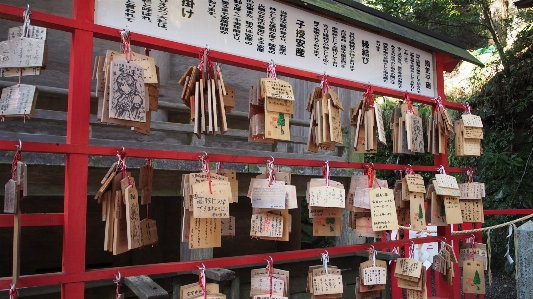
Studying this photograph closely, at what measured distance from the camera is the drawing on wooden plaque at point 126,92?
2252 millimetres

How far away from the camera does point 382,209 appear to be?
3.24 m

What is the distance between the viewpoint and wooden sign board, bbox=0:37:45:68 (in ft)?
6.72

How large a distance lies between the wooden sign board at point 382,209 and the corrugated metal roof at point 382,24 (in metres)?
1.43

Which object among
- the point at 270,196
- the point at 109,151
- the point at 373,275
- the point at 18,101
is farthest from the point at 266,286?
the point at 18,101

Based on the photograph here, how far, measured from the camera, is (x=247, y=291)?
409 cm

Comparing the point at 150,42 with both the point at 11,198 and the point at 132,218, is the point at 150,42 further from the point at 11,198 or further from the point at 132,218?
the point at 11,198

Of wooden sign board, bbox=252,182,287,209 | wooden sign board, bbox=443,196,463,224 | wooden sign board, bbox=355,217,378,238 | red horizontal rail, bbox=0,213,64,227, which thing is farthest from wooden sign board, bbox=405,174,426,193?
red horizontal rail, bbox=0,213,64,227

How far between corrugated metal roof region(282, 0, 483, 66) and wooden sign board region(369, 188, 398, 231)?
1.43 m

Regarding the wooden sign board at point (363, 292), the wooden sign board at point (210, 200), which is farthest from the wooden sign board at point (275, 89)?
the wooden sign board at point (363, 292)

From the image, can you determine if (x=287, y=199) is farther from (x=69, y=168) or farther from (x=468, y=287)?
(x=468, y=287)

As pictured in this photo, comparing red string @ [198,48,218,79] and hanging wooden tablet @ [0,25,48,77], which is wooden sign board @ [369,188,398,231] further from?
hanging wooden tablet @ [0,25,48,77]

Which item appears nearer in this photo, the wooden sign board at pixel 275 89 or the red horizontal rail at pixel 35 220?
the red horizontal rail at pixel 35 220

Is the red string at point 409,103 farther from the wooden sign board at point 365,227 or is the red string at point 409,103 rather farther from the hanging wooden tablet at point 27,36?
the hanging wooden tablet at point 27,36

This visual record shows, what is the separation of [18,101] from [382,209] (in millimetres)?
2477
